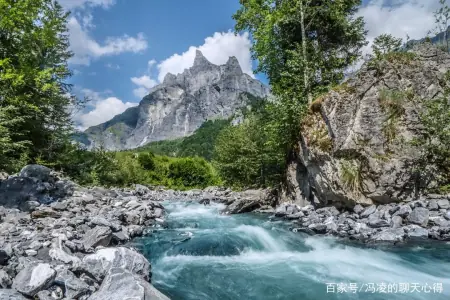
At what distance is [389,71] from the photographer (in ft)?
42.3

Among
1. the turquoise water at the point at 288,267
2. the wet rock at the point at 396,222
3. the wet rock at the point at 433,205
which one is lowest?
the turquoise water at the point at 288,267

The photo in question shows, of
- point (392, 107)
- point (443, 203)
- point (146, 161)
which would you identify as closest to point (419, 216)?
point (443, 203)

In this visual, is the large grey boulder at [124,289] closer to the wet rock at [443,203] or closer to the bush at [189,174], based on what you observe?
the wet rock at [443,203]

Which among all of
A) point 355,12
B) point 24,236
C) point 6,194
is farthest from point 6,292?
point 355,12

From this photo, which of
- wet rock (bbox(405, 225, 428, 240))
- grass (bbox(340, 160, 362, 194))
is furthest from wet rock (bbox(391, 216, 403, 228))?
grass (bbox(340, 160, 362, 194))

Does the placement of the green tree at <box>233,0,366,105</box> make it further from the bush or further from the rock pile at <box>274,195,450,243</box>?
the bush

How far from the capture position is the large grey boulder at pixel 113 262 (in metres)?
5.75

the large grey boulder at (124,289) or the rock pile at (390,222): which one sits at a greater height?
the rock pile at (390,222)

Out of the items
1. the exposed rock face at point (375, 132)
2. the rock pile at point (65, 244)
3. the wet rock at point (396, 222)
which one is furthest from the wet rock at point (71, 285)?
the exposed rock face at point (375, 132)

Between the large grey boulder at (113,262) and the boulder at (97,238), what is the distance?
1.86 metres

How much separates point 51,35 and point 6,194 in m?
8.16

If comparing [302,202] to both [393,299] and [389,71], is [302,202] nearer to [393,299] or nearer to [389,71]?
[389,71]

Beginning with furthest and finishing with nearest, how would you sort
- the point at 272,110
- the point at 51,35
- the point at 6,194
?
the point at 272,110 < the point at 51,35 < the point at 6,194

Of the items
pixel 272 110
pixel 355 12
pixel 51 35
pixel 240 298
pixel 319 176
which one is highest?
pixel 355 12
